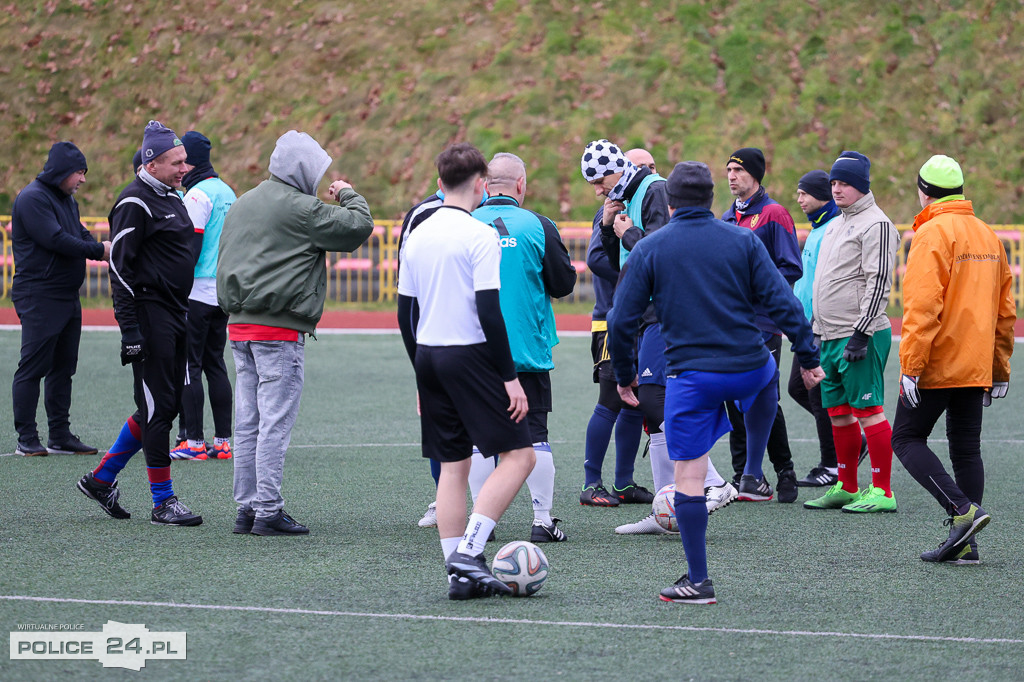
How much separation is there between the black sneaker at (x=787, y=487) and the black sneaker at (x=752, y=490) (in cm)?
8

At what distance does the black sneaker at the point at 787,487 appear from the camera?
7.83 meters

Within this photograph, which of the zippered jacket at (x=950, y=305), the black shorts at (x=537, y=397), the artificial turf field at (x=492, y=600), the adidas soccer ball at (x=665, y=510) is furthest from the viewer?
the adidas soccer ball at (x=665, y=510)

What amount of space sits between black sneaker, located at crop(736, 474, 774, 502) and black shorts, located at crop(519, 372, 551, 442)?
69.7 inches

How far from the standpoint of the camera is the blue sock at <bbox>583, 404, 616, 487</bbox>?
7.68 m

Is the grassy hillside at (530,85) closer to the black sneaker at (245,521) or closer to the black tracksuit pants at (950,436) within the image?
the black tracksuit pants at (950,436)

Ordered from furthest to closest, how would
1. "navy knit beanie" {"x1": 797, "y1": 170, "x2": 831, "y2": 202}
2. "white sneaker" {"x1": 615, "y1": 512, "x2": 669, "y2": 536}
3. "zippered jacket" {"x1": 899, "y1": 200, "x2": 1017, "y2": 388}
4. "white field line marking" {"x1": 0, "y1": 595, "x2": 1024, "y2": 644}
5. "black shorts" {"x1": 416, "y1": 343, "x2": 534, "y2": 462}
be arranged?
1. "navy knit beanie" {"x1": 797, "y1": 170, "x2": 831, "y2": 202}
2. "white sneaker" {"x1": 615, "y1": 512, "x2": 669, "y2": 536}
3. "zippered jacket" {"x1": 899, "y1": 200, "x2": 1017, "y2": 388}
4. "black shorts" {"x1": 416, "y1": 343, "x2": 534, "y2": 462}
5. "white field line marking" {"x1": 0, "y1": 595, "x2": 1024, "y2": 644}

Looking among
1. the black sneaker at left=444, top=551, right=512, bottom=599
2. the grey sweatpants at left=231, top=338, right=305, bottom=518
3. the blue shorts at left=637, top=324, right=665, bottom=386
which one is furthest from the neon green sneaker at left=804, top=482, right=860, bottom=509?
the grey sweatpants at left=231, top=338, right=305, bottom=518

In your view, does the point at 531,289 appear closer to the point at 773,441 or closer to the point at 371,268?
the point at 773,441

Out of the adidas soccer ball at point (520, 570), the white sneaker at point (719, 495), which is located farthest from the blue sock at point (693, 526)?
the white sneaker at point (719, 495)

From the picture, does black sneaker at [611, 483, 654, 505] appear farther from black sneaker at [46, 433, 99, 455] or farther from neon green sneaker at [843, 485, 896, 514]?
black sneaker at [46, 433, 99, 455]

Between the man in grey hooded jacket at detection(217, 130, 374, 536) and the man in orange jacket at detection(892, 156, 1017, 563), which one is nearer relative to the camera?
the man in orange jacket at detection(892, 156, 1017, 563)

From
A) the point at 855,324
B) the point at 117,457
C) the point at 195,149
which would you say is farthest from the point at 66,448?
the point at 855,324

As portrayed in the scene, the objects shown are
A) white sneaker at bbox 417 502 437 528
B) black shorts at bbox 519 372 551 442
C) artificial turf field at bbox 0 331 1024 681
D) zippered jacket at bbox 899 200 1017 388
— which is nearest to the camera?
artificial turf field at bbox 0 331 1024 681

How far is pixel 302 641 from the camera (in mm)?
4680
